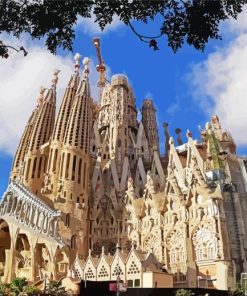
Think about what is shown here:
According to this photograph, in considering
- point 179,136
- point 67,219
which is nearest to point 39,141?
point 67,219

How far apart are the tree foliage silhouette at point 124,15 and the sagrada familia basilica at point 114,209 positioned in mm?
16422

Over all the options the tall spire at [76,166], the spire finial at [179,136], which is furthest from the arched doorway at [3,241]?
the spire finial at [179,136]

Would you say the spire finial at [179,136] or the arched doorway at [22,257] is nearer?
the arched doorway at [22,257]

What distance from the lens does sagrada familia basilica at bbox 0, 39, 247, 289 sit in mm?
24703

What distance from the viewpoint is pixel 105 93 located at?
4869 centimetres

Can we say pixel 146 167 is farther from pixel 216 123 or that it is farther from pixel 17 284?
pixel 17 284

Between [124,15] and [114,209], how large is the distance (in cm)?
2935

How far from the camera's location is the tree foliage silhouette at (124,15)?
4.70 m

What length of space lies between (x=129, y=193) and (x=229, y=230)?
998 cm

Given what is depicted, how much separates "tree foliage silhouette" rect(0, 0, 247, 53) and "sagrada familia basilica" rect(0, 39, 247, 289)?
1642cm

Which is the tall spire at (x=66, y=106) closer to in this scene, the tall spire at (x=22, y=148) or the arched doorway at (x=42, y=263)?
the tall spire at (x=22, y=148)

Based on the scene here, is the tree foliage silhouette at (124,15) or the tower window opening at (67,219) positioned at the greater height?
the tower window opening at (67,219)

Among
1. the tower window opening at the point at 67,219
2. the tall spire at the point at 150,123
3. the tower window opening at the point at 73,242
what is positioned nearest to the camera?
the tower window opening at the point at 73,242

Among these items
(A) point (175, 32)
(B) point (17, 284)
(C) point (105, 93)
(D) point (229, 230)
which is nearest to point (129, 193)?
(D) point (229, 230)
